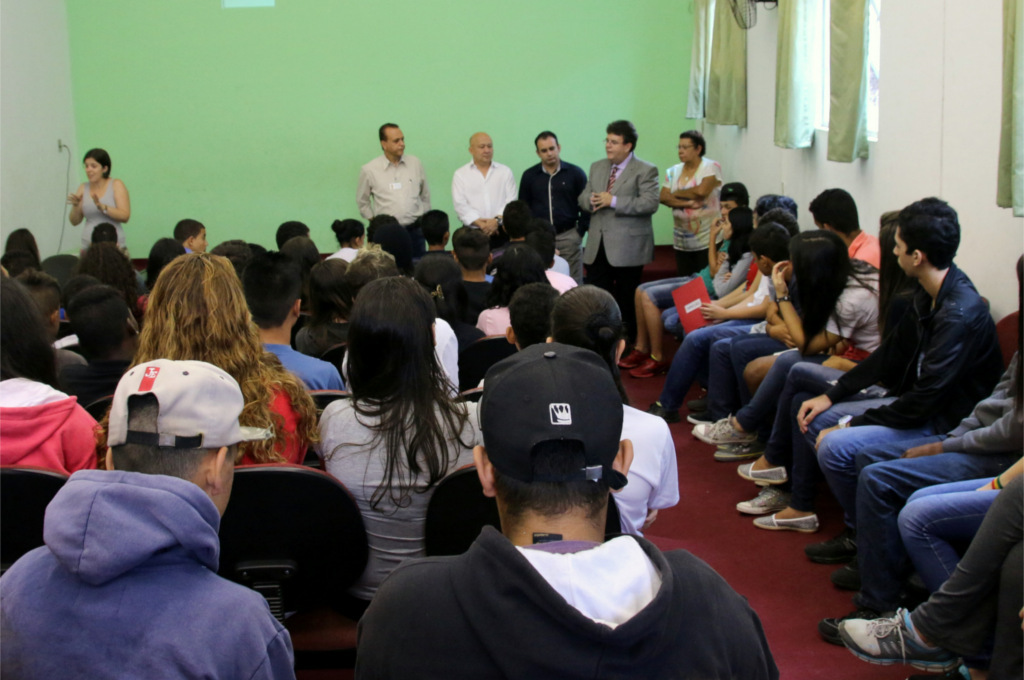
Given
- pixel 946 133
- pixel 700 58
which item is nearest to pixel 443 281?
pixel 946 133

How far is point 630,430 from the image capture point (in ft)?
7.28

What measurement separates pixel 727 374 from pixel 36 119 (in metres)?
6.50

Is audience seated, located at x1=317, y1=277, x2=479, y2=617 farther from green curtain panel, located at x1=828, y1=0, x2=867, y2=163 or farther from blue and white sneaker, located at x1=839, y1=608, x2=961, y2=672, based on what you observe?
green curtain panel, located at x1=828, y1=0, x2=867, y2=163

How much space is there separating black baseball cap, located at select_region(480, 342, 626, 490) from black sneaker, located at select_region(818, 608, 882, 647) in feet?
5.90

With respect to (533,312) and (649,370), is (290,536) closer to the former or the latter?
(533,312)

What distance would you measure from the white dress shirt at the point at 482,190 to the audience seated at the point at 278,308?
14.7 ft

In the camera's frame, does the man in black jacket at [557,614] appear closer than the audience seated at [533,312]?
Yes

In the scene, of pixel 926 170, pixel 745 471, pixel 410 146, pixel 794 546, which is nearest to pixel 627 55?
pixel 410 146

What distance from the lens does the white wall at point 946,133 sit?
11.4 ft

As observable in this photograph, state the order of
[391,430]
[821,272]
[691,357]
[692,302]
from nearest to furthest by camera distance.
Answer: [391,430]
[821,272]
[691,357]
[692,302]

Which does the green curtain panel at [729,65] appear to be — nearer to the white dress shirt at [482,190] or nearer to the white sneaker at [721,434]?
the white dress shirt at [482,190]

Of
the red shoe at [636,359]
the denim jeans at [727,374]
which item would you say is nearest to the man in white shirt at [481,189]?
the red shoe at [636,359]

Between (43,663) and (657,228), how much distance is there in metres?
8.17

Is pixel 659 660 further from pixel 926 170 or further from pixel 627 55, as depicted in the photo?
pixel 627 55
